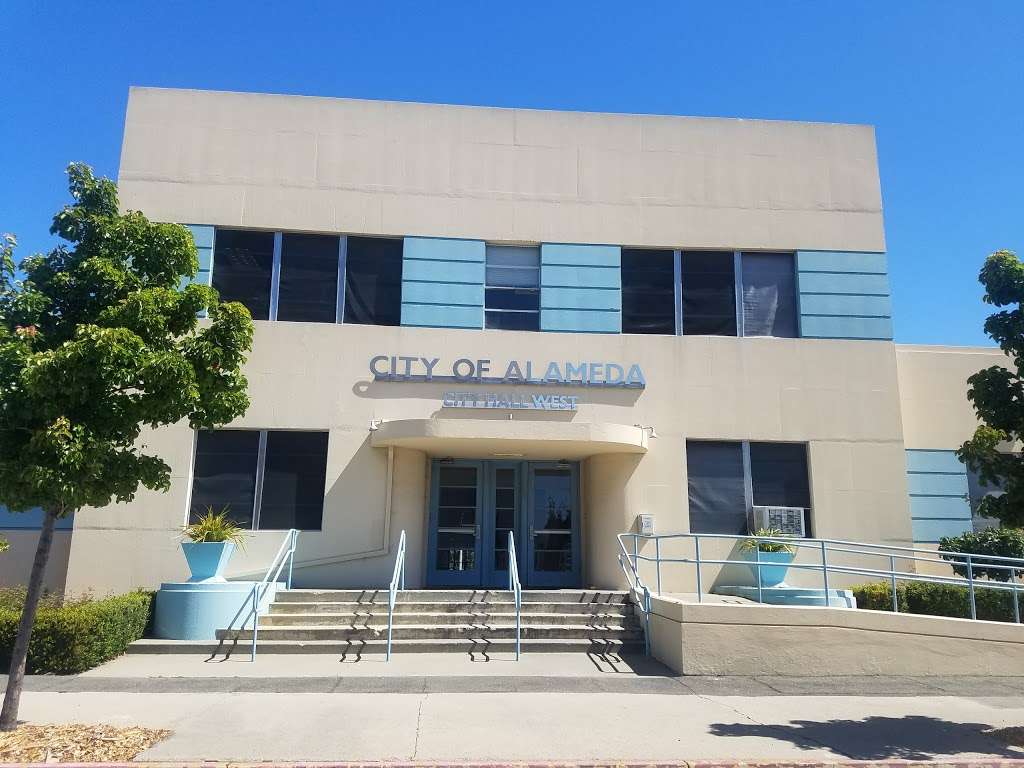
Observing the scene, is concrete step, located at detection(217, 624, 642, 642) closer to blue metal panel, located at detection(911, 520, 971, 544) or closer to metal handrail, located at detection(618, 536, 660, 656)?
metal handrail, located at detection(618, 536, 660, 656)

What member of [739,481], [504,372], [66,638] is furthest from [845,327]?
[66,638]

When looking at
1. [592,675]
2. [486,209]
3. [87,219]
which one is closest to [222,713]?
[592,675]

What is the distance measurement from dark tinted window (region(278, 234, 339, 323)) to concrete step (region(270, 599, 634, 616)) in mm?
5172

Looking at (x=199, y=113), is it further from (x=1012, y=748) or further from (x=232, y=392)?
(x=1012, y=748)

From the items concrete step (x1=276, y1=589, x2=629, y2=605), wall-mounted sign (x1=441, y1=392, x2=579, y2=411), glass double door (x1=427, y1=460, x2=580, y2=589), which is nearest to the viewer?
concrete step (x1=276, y1=589, x2=629, y2=605)


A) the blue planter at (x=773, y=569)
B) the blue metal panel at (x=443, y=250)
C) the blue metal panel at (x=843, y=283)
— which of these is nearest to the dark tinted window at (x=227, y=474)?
the blue metal panel at (x=443, y=250)

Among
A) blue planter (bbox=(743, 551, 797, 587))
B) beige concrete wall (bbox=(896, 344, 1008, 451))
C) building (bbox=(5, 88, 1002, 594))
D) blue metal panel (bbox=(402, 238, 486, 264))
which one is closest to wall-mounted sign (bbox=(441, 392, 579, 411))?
building (bbox=(5, 88, 1002, 594))

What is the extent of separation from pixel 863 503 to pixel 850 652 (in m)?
4.69

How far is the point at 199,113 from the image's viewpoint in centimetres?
1516

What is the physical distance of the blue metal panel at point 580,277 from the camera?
15.0 meters

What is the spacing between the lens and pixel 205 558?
38.7 ft

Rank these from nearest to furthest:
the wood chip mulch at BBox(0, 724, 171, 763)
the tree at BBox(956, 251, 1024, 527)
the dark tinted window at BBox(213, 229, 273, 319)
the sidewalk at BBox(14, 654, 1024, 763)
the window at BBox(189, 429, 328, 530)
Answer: the wood chip mulch at BBox(0, 724, 171, 763), the sidewalk at BBox(14, 654, 1024, 763), the tree at BBox(956, 251, 1024, 527), the window at BBox(189, 429, 328, 530), the dark tinted window at BBox(213, 229, 273, 319)

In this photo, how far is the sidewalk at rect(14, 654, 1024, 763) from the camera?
6828 mm

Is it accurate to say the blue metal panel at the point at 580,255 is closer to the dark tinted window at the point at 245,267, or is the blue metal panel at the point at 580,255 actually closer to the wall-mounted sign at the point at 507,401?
the wall-mounted sign at the point at 507,401
